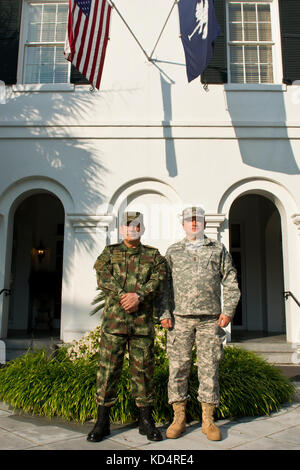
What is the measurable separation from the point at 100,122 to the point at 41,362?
514 cm

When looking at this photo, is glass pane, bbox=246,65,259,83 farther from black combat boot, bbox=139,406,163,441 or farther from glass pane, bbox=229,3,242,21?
black combat boot, bbox=139,406,163,441

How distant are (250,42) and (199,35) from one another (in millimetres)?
2275

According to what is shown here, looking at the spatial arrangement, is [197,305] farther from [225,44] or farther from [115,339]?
[225,44]

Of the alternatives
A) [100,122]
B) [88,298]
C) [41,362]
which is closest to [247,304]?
[88,298]

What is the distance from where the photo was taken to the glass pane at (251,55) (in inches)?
340

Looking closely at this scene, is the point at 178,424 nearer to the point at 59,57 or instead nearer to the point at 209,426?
the point at 209,426

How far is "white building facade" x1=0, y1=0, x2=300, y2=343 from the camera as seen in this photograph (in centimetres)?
796

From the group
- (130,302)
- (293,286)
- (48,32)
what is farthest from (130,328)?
(48,32)

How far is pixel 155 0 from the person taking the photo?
8484 mm

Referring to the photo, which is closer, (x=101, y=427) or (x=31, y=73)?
(x=101, y=427)

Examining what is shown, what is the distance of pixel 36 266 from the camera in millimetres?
10695

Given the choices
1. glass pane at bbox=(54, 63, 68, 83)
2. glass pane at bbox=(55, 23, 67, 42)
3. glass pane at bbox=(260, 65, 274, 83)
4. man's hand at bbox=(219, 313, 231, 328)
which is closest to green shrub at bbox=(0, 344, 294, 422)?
man's hand at bbox=(219, 313, 231, 328)

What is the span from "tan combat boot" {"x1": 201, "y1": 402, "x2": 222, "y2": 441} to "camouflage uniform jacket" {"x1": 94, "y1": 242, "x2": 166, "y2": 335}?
88 cm

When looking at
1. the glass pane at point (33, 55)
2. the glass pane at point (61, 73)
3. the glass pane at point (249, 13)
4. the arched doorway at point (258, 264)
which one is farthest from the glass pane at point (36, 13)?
the arched doorway at point (258, 264)
